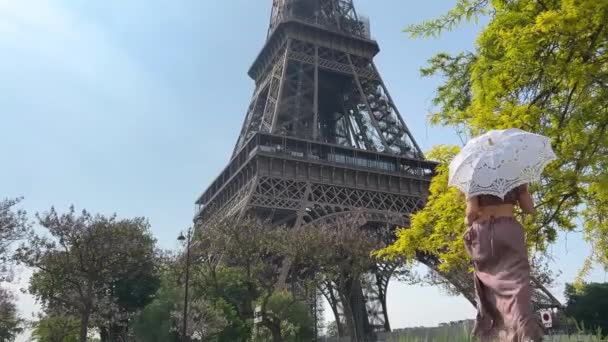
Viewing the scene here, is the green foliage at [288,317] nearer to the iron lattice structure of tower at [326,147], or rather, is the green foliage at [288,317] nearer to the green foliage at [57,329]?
the iron lattice structure of tower at [326,147]

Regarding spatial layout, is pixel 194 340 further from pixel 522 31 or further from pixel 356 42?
pixel 356 42

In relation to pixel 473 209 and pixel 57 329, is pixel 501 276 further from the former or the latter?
pixel 57 329

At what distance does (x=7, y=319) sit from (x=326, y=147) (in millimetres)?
26116

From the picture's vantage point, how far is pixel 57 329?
43.0 metres

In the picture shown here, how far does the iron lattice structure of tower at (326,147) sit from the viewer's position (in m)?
41.5

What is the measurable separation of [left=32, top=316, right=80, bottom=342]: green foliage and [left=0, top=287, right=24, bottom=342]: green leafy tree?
185cm

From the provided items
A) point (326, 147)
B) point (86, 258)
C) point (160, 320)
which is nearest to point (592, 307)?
point (326, 147)

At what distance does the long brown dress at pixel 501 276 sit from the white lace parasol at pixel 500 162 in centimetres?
24

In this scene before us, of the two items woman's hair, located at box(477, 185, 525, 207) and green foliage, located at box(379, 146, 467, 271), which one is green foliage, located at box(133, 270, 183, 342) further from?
woman's hair, located at box(477, 185, 525, 207)

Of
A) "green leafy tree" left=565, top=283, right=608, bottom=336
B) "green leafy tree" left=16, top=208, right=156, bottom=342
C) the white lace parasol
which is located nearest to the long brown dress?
the white lace parasol

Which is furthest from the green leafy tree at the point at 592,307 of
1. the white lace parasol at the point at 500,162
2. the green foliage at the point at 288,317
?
the white lace parasol at the point at 500,162

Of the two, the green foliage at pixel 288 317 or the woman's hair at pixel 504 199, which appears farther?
the green foliage at pixel 288 317

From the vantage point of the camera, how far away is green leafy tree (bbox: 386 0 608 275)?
300 inches

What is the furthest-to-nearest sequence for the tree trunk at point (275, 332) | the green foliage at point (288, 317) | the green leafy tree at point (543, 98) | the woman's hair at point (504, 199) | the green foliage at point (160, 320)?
the green foliage at point (288, 317)
the tree trunk at point (275, 332)
the green foliage at point (160, 320)
the green leafy tree at point (543, 98)
the woman's hair at point (504, 199)
